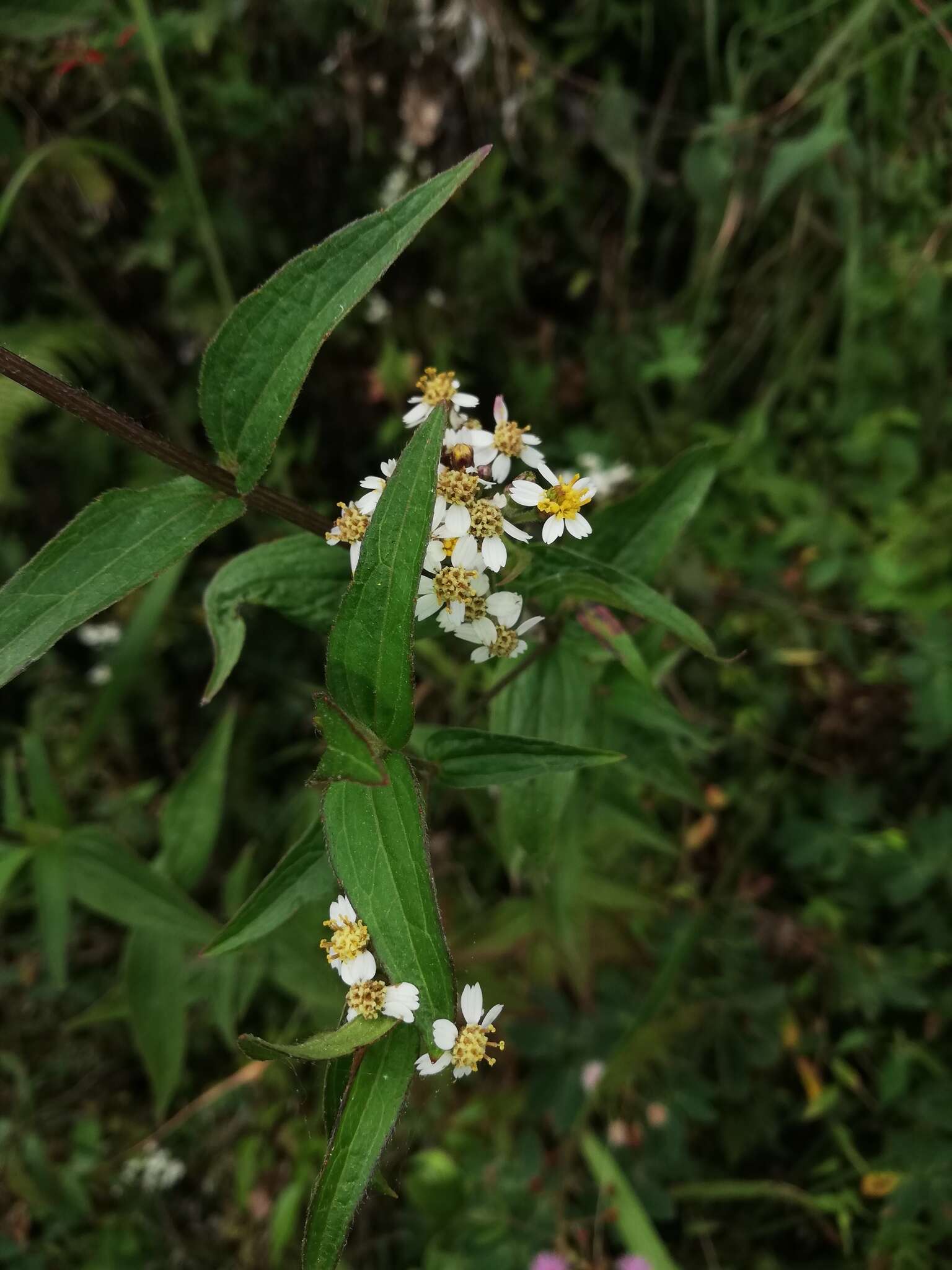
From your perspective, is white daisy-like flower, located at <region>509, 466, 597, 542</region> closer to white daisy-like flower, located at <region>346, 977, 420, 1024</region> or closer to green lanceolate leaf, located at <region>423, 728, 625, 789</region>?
green lanceolate leaf, located at <region>423, 728, 625, 789</region>

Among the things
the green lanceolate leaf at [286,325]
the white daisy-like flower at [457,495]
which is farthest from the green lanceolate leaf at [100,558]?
the white daisy-like flower at [457,495]

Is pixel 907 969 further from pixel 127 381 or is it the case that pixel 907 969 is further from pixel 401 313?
pixel 127 381

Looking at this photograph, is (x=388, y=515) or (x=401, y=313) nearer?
(x=388, y=515)

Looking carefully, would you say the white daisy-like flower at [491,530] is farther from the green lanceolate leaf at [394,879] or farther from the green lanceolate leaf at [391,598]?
the green lanceolate leaf at [394,879]

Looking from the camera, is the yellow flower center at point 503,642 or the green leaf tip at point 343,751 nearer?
the green leaf tip at point 343,751

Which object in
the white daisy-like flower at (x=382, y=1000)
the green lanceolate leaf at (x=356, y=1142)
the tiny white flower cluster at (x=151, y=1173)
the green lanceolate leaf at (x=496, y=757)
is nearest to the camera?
the green lanceolate leaf at (x=356, y=1142)

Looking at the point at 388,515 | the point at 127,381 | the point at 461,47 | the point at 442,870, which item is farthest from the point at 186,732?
the point at 461,47

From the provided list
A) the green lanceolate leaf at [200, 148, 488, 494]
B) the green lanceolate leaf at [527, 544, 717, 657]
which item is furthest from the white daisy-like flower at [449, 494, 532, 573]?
the green lanceolate leaf at [200, 148, 488, 494]

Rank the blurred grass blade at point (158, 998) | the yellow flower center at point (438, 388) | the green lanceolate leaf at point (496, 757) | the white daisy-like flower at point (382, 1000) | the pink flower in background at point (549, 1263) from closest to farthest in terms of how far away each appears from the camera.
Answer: the white daisy-like flower at point (382, 1000) → the green lanceolate leaf at point (496, 757) → the yellow flower center at point (438, 388) → the blurred grass blade at point (158, 998) → the pink flower in background at point (549, 1263)
